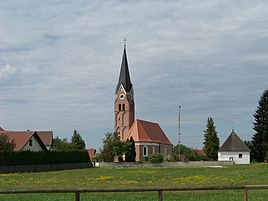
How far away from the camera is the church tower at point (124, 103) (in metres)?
138

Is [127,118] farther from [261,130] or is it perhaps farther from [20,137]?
[20,137]

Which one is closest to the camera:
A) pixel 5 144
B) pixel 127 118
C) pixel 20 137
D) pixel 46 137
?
pixel 5 144

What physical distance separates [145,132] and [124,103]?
9937mm

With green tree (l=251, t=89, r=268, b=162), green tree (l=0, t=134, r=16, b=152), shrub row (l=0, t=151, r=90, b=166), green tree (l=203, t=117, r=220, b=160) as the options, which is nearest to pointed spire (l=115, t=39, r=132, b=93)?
green tree (l=203, t=117, r=220, b=160)

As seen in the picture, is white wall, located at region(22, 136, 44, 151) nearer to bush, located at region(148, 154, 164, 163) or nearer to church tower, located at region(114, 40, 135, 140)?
bush, located at region(148, 154, 164, 163)

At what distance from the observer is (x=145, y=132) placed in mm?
135750

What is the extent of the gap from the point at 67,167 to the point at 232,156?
47596mm

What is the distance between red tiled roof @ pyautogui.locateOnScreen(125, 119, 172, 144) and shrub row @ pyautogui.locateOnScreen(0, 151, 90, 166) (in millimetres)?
46076

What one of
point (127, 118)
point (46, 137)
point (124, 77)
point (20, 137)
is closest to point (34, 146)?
point (20, 137)

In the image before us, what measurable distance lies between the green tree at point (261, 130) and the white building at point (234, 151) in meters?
9.81

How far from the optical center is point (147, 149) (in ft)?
440

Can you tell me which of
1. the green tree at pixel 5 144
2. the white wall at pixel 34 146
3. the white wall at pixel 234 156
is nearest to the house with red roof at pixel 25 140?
the white wall at pixel 34 146

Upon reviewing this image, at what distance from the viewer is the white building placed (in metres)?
110

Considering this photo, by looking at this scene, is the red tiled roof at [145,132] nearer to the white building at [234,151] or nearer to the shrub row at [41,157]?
the white building at [234,151]
